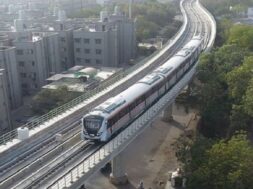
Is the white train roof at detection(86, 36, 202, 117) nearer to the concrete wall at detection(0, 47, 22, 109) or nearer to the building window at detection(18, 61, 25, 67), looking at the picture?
the concrete wall at detection(0, 47, 22, 109)

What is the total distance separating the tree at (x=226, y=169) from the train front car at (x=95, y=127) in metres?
6.83

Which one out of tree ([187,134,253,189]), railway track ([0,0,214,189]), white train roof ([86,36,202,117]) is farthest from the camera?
white train roof ([86,36,202,117])

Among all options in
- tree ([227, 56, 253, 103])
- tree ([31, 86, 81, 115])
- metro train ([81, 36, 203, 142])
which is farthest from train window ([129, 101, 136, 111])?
tree ([227, 56, 253, 103])

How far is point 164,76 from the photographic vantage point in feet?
122

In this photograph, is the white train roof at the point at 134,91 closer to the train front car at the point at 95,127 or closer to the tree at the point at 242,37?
the train front car at the point at 95,127

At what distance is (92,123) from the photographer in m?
25.3

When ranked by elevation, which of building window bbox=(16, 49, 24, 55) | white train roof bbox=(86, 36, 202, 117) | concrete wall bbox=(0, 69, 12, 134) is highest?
white train roof bbox=(86, 36, 202, 117)

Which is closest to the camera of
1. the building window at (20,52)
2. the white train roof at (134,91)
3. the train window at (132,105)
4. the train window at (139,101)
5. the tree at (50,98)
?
the white train roof at (134,91)

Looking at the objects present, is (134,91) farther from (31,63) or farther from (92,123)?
(31,63)

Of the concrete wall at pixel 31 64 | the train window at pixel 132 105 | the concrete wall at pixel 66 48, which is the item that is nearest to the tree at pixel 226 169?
the train window at pixel 132 105

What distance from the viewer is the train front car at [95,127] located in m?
25.1

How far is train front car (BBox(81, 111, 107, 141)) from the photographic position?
25141 millimetres

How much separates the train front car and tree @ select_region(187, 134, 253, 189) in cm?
683

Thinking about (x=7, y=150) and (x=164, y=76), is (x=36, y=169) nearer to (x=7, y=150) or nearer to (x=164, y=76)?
(x=7, y=150)
